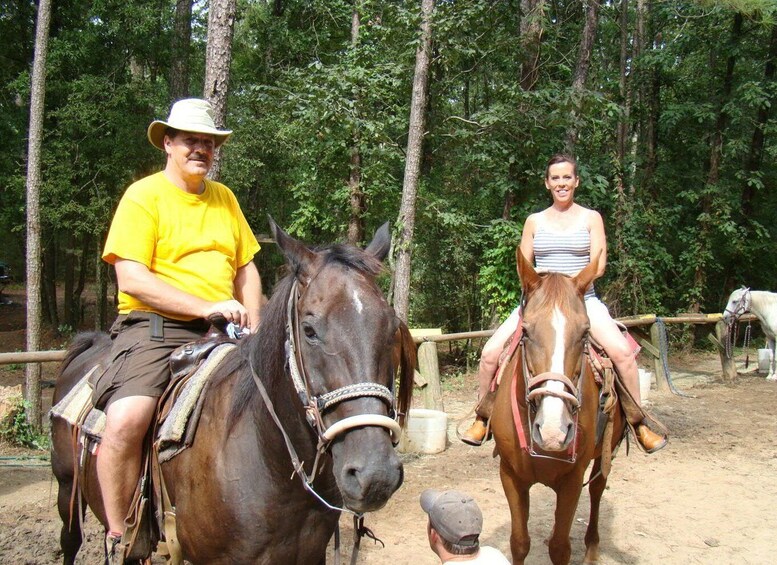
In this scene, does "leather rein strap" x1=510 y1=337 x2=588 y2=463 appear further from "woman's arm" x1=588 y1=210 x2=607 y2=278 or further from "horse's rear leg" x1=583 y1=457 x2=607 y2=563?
"horse's rear leg" x1=583 y1=457 x2=607 y2=563

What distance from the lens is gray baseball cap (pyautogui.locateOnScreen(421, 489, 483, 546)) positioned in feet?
7.33

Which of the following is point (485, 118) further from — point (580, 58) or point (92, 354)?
point (92, 354)

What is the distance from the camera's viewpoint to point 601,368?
12.4 feet

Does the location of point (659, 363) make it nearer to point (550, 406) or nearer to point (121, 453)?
point (550, 406)

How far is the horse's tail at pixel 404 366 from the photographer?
7.07 ft

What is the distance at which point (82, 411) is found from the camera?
2959mm

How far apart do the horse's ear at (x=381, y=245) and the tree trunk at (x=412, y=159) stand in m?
7.39

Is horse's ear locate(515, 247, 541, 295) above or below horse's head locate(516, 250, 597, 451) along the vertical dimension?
above

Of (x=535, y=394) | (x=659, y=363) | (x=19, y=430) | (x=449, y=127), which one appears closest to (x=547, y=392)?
(x=535, y=394)

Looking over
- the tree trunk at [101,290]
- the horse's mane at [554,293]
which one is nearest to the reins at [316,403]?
the horse's mane at [554,293]

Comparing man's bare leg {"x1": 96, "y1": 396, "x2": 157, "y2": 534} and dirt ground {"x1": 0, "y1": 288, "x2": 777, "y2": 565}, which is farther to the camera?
dirt ground {"x1": 0, "y1": 288, "x2": 777, "y2": 565}

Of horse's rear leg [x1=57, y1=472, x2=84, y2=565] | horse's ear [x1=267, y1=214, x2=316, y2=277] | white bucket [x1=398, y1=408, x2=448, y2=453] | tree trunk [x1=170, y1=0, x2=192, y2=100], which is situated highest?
tree trunk [x1=170, y1=0, x2=192, y2=100]

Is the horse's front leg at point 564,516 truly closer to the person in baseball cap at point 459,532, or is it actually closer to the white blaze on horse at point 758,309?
the person in baseball cap at point 459,532

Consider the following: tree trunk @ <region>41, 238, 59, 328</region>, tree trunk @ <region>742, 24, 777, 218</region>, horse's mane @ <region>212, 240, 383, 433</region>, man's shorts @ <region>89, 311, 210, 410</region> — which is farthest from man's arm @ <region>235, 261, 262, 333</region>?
tree trunk @ <region>41, 238, 59, 328</region>
